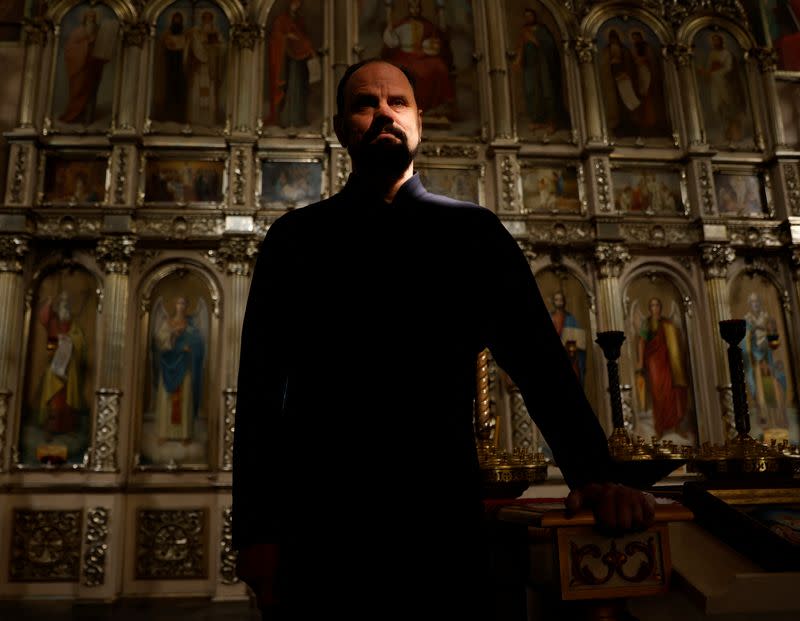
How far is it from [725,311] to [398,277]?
8550mm

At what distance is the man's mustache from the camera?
154 cm

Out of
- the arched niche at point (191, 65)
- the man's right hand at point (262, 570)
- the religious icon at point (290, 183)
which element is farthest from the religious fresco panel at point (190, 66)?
the man's right hand at point (262, 570)

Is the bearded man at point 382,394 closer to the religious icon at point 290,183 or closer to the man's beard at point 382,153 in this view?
the man's beard at point 382,153

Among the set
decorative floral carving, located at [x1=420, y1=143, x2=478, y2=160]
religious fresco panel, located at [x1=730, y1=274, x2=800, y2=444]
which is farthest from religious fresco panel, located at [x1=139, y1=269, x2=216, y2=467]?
religious fresco panel, located at [x1=730, y1=274, x2=800, y2=444]

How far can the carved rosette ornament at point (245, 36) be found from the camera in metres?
9.23

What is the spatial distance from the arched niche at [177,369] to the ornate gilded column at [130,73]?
1966 mm

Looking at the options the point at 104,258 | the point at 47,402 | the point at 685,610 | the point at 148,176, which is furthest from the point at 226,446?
the point at 685,610

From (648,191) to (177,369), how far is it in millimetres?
6697

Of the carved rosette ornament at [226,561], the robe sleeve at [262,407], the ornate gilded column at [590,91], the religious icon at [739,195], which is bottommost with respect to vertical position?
the carved rosette ornament at [226,561]

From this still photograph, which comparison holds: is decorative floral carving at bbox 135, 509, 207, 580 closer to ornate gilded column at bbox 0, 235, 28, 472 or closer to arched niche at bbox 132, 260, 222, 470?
arched niche at bbox 132, 260, 222, 470

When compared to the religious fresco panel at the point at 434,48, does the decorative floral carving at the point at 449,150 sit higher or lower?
lower

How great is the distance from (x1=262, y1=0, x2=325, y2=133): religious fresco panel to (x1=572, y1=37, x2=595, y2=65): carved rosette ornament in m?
3.63

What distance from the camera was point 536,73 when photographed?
969 cm

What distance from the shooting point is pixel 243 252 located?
8500 mm
